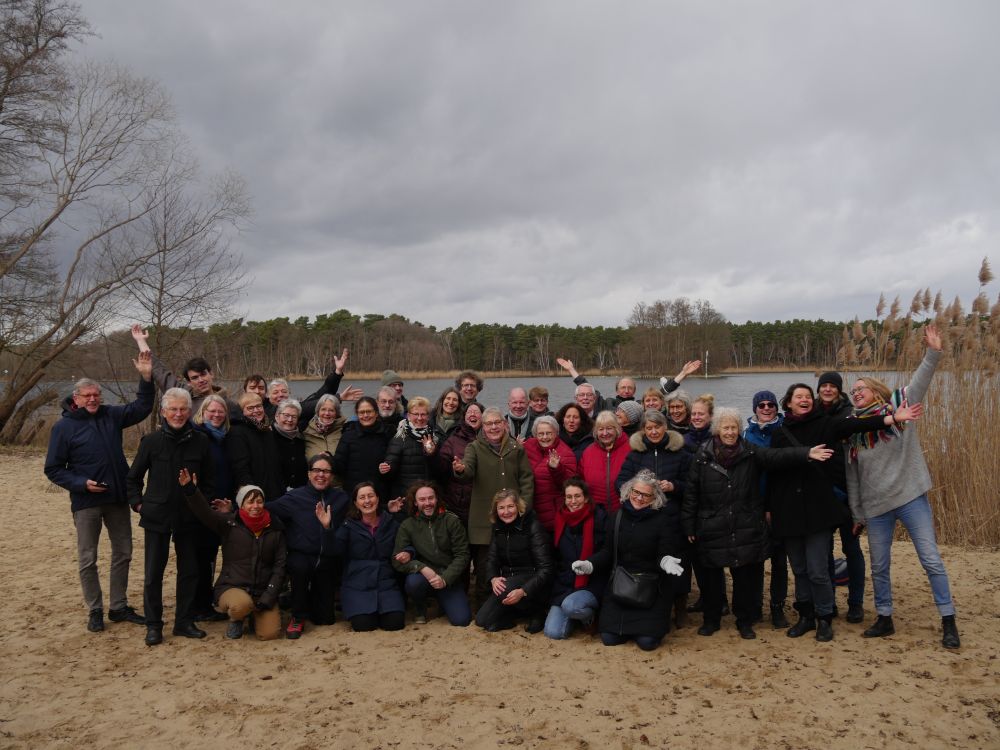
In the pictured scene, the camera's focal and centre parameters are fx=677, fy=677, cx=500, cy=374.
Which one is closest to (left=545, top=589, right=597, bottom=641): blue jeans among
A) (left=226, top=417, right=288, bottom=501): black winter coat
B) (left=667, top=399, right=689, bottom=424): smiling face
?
(left=667, top=399, right=689, bottom=424): smiling face

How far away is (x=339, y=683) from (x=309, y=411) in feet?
8.98

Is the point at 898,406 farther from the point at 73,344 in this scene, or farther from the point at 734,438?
the point at 73,344

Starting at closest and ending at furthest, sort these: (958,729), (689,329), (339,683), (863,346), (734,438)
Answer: (958,729), (339,683), (734,438), (863,346), (689,329)

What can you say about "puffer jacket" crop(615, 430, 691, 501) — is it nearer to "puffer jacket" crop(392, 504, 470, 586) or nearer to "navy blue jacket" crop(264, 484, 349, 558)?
"puffer jacket" crop(392, 504, 470, 586)

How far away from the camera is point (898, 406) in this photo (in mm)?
4770

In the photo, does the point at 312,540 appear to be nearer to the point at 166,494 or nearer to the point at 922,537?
the point at 166,494

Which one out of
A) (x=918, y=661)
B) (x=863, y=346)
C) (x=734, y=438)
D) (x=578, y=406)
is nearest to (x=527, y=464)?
(x=578, y=406)

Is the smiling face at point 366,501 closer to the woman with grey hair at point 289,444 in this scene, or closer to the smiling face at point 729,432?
the woman with grey hair at point 289,444

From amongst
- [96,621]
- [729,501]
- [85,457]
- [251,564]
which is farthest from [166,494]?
[729,501]

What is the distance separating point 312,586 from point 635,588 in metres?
2.69

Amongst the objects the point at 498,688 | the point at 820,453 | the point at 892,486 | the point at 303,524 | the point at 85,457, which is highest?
the point at 820,453

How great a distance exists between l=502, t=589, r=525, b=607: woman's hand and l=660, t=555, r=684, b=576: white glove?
113cm

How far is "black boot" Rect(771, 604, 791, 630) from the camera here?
5316mm

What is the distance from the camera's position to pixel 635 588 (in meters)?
5.05
